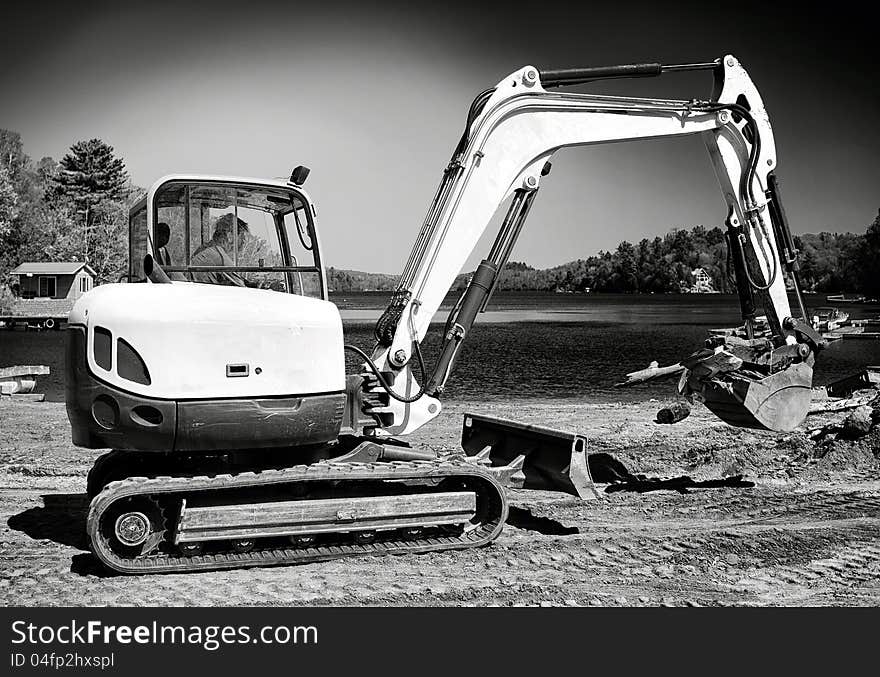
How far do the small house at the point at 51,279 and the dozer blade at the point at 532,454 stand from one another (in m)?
45.2

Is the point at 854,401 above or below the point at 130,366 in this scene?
below

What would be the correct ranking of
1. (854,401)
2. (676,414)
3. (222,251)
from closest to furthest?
(222,251) < (676,414) < (854,401)

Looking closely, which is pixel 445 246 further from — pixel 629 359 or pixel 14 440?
pixel 629 359

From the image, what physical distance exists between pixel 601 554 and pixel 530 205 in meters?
2.66

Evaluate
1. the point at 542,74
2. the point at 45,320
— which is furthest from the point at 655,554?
the point at 45,320

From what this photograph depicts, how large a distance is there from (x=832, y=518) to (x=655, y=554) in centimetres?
185

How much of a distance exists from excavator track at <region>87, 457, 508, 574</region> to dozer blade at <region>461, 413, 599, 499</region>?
0.38 m

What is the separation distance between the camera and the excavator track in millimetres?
5137

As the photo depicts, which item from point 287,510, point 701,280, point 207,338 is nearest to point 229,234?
point 207,338

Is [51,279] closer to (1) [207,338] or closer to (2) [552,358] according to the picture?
(2) [552,358]

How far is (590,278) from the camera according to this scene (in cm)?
15538

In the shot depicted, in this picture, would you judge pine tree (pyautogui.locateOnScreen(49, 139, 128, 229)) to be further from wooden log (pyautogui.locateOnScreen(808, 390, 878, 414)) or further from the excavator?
the excavator

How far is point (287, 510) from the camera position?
532 centimetres
